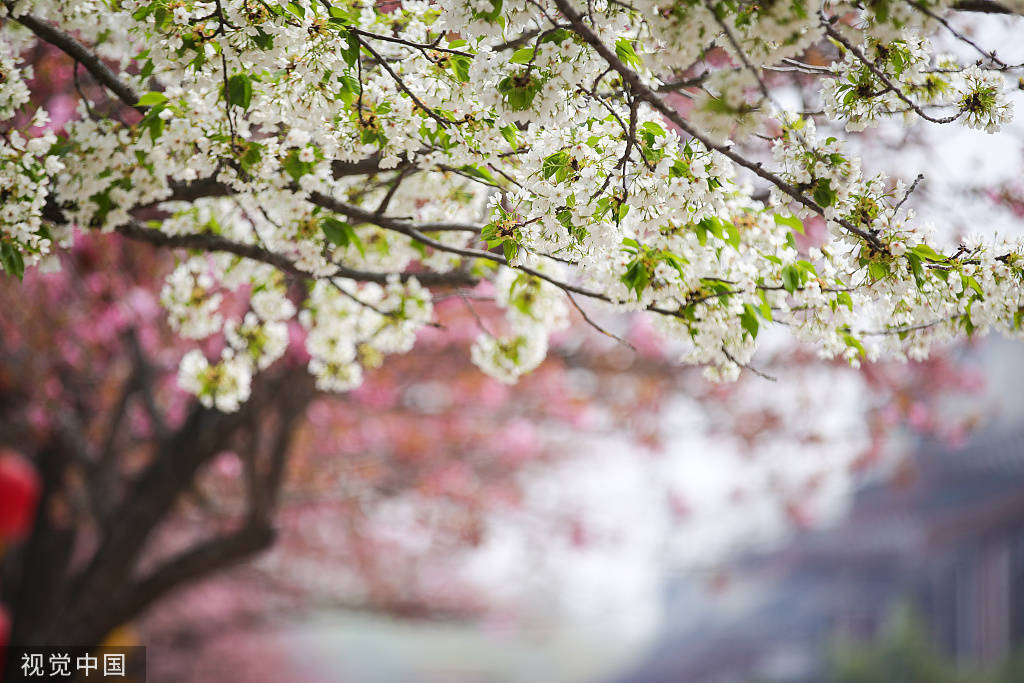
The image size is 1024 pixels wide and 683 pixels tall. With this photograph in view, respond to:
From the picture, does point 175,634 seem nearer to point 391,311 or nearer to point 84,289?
point 84,289

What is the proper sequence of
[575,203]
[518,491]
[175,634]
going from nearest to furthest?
[575,203]
[518,491]
[175,634]

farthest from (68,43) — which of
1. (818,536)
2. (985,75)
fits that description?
(818,536)

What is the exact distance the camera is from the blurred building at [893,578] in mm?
10062

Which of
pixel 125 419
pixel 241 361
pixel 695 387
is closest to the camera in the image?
pixel 241 361

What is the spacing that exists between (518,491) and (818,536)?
271 inches

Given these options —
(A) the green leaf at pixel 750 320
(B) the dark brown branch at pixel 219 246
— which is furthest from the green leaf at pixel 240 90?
(A) the green leaf at pixel 750 320

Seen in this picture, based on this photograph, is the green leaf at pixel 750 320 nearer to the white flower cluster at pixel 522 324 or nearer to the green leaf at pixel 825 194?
the green leaf at pixel 825 194

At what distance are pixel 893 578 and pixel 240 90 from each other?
13.2m

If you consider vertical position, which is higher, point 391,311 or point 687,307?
point 391,311

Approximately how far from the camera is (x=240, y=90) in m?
1.82

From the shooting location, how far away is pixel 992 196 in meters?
3.97

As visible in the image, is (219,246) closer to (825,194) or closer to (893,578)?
(825,194)

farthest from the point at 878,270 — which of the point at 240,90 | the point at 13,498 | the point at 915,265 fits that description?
the point at 13,498

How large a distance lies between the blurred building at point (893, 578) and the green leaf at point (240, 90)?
6237mm
